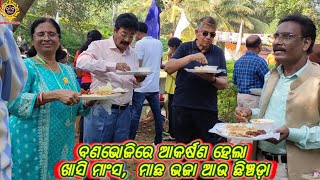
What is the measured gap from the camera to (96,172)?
142 inches

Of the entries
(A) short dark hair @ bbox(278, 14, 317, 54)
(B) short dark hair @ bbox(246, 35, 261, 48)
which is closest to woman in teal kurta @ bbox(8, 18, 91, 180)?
(A) short dark hair @ bbox(278, 14, 317, 54)

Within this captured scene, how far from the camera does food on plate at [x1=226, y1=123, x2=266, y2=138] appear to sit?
2.26m

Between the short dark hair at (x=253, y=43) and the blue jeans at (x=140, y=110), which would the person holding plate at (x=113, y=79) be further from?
the short dark hair at (x=253, y=43)

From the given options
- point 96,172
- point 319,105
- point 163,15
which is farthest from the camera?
point 163,15

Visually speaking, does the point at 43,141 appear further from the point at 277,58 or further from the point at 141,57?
the point at 141,57

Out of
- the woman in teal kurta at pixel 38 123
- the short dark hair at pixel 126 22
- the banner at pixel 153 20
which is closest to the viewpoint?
the woman in teal kurta at pixel 38 123

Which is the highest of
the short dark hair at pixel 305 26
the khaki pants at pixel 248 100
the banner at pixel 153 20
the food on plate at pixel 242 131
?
the banner at pixel 153 20

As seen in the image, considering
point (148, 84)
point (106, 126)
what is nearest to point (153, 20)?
point (148, 84)

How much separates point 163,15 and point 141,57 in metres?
25.6

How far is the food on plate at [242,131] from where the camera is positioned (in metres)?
2.26

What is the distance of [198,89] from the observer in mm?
3883

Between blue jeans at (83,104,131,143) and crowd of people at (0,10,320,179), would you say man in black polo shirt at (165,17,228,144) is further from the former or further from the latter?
blue jeans at (83,104,131,143)

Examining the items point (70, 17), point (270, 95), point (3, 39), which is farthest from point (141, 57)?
point (70, 17)

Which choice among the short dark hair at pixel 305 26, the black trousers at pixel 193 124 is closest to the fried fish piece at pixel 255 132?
the short dark hair at pixel 305 26
